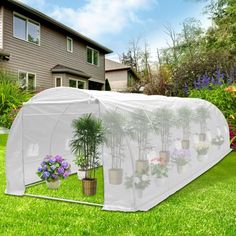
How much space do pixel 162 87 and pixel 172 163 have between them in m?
13.3

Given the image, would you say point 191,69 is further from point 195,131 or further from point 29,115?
point 29,115

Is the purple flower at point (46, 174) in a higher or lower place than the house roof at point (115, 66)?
lower

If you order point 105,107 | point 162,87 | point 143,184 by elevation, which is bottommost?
point 143,184

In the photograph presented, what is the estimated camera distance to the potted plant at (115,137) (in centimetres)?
479

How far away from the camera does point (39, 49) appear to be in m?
17.9

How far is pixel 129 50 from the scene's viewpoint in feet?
151

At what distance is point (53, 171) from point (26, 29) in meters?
12.7

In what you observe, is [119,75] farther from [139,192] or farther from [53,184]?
[139,192]

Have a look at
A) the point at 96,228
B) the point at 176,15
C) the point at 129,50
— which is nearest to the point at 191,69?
the point at 96,228

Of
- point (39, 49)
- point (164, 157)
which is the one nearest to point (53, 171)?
point (164, 157)

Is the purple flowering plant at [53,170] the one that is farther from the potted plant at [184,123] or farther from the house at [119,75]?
the house at [119,75]

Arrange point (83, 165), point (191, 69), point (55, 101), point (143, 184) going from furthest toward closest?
point (191, 69) → point (83, 165) → point (55, 101) → point (143, 184)

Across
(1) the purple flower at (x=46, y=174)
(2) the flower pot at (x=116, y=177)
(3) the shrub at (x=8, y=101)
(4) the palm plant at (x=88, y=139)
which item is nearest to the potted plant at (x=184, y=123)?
(4) the palm plant at (x=88, y=139)

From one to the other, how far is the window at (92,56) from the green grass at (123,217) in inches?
725
